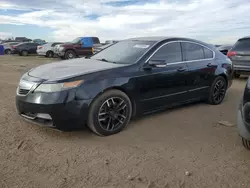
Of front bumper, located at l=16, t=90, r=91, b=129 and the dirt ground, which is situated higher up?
front bumper, located at l=16, t=90, r=91, b=129

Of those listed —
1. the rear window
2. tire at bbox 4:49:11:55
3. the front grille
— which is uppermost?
the rear window

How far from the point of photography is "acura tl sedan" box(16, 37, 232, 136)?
3361mm

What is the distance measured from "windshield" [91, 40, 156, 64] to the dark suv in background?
5434 millimetres

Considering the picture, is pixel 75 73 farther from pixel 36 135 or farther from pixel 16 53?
pixel 16 53

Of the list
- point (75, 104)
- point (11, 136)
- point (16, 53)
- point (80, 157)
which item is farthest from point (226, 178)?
point (16, 53)

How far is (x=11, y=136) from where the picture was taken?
3.60m

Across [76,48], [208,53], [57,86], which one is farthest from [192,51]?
[76,48]

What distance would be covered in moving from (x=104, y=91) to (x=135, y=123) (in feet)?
3.28

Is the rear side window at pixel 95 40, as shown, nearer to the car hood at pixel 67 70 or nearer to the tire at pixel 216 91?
the tire at pixel 216 91

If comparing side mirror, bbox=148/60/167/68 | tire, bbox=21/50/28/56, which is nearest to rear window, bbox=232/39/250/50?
side mirror, bbox=148/60/167/68

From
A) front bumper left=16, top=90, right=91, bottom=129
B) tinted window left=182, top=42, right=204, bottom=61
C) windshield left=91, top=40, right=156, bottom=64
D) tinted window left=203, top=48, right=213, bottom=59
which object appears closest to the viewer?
front bumper left=16, top=90, right=91, bottom=129

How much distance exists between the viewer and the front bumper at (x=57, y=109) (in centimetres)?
330

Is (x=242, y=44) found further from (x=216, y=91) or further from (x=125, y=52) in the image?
(x=125, y=52)

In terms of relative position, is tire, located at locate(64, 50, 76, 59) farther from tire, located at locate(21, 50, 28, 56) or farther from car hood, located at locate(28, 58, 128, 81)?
car hood, located at locate(28, 58, 128, 81)
